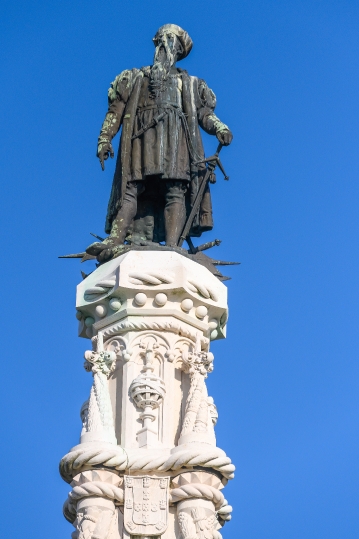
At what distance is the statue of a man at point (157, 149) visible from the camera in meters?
28.2

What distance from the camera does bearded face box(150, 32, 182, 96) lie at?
28969 millimetres

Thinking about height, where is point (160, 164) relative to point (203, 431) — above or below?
above

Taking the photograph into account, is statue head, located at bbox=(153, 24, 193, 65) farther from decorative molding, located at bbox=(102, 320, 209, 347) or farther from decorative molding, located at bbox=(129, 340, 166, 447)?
decorative molding, located at bbox=(129, 340, 166, 447)

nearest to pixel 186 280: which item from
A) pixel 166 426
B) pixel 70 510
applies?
pixel 166 426

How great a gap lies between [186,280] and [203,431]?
8.38 feet

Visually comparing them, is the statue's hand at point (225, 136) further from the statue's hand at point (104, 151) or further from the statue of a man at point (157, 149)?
the statue's hand at point (104, 151)

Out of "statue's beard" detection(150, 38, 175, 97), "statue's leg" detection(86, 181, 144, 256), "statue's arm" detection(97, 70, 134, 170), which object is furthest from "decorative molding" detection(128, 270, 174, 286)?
"statue's beard" detection(150, 38, 175, 97)

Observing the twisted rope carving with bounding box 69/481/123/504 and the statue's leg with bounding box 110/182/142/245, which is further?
the statue's leg with bounding box 110/182/142/245

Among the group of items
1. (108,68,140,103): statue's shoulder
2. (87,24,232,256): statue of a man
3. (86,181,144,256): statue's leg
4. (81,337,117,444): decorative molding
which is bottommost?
(81,337,117,444): decorative molding

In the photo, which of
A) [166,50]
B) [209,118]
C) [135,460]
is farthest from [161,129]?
[135,460]

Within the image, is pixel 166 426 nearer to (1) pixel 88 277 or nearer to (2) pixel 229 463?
(2) pixel 229 463

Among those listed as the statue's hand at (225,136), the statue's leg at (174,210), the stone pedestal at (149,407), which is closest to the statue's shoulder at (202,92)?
the statue's hand at (225,136)

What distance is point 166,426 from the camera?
25266 mm

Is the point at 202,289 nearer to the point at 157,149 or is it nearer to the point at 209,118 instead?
the point at 157,149
